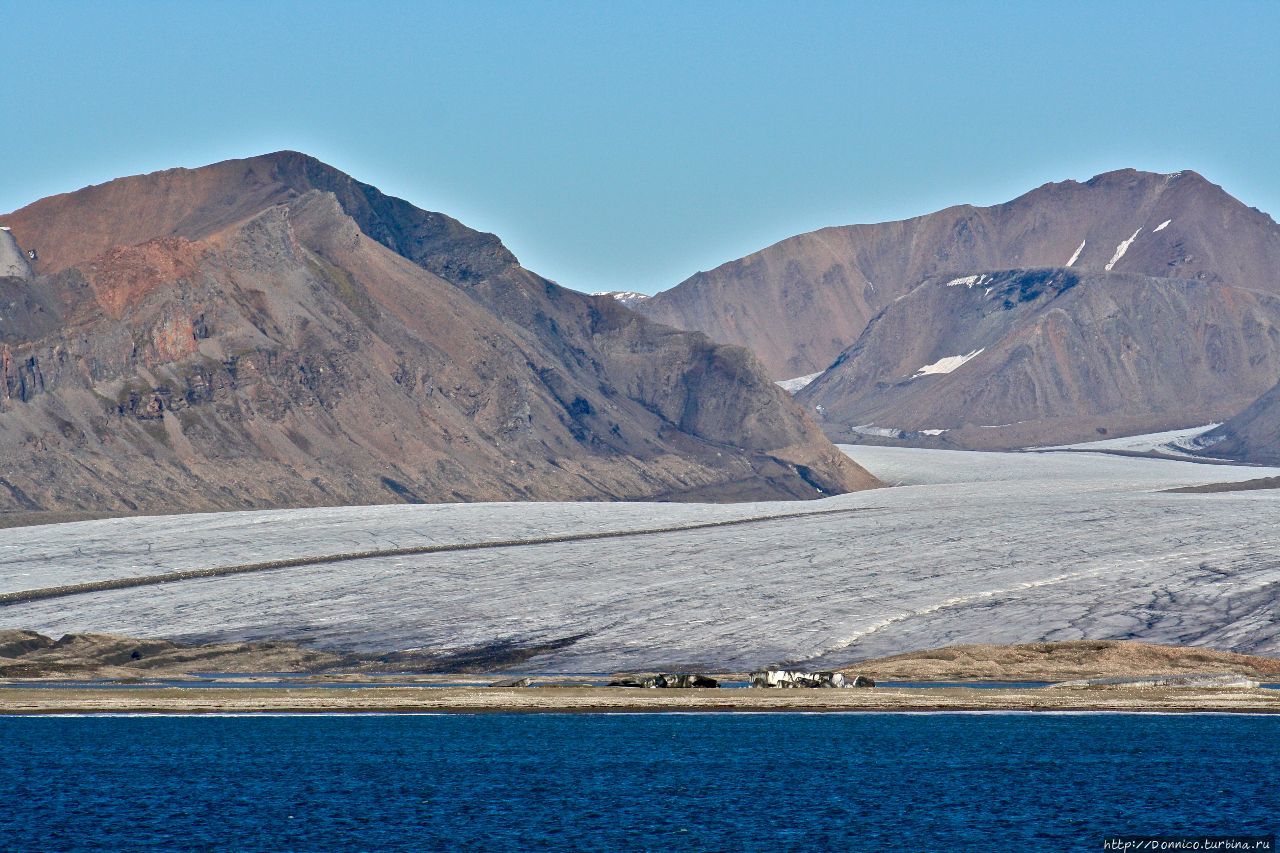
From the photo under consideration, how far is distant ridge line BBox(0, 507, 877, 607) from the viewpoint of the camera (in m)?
98.8

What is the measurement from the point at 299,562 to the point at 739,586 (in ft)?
93.0

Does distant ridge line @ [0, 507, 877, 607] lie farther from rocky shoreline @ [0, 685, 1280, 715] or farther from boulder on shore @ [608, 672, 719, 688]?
boulder on shore @ [608, 672, 719, 688]

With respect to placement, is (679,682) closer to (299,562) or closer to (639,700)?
(639,700)

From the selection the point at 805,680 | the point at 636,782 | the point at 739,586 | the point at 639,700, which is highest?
the point at 739,586

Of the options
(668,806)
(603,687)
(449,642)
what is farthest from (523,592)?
(668,806)

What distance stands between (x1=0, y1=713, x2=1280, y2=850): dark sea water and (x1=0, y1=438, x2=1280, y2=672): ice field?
1204 cm

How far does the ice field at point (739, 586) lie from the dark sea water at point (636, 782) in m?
12.0

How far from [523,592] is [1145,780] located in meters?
47.3

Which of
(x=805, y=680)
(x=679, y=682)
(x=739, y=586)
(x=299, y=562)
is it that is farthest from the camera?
(x=299, y=562)

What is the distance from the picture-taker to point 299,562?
4215 inches

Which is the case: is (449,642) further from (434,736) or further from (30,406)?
(30,406)

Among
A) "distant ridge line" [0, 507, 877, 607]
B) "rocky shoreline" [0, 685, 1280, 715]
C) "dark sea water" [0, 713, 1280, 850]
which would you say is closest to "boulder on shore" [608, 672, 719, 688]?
"rocky shoreline" [0, 685, 1280, 715]

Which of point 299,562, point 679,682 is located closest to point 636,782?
point 679,682

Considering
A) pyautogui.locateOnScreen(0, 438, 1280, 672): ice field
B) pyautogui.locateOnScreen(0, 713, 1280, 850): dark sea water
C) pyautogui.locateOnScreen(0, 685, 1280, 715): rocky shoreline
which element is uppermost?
pyautogui.locateOnScreen(0, 438, 1280, 672): ice field
